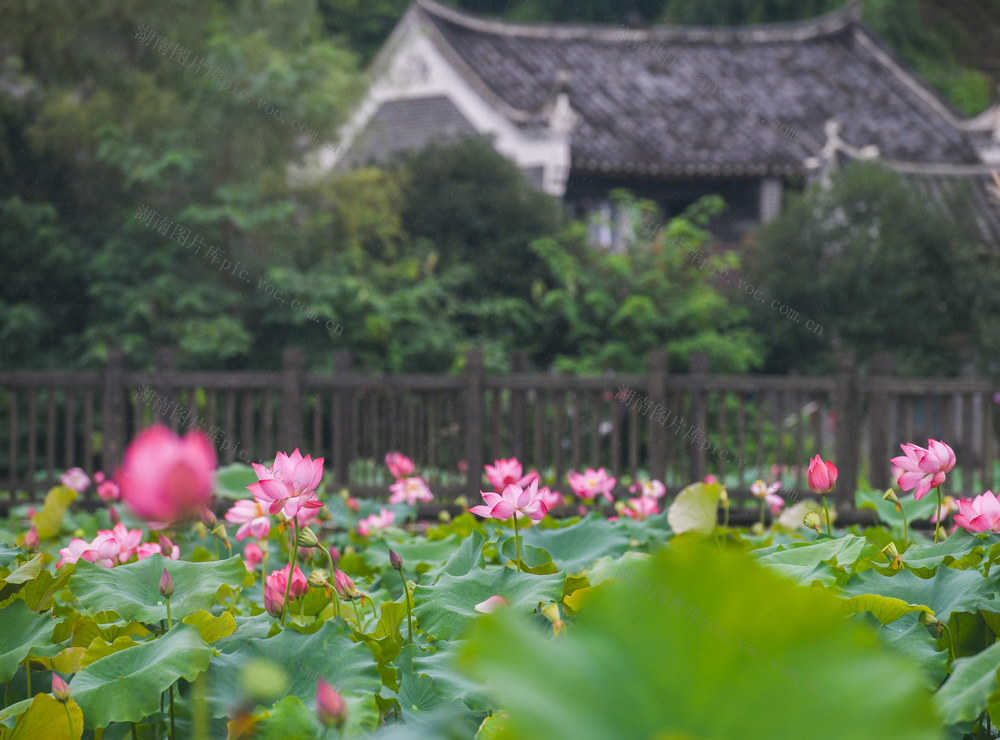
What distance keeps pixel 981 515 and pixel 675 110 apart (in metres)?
15.3

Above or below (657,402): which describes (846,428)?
below

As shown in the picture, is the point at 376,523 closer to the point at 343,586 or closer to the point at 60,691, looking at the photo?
the point at 343,586

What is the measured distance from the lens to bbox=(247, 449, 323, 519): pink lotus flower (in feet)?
4.00

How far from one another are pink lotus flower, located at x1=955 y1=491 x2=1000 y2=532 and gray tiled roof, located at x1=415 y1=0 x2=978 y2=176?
1237cm

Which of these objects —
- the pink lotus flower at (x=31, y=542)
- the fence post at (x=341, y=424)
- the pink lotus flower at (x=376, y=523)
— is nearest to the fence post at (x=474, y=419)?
the fence post at (x=341, y=424)

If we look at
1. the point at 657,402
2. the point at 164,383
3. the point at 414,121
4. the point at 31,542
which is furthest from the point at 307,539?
the point at 414,121

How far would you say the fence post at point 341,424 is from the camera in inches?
266

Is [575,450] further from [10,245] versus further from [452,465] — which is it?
[10,245]

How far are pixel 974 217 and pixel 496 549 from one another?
476 inches

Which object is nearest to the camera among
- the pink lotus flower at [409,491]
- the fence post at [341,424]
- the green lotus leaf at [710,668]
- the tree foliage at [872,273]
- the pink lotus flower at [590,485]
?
the green lotus leaf at [710,668]

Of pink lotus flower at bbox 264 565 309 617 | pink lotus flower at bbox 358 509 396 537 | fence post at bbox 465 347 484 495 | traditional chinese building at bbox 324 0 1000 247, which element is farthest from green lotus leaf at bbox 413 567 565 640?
traditional chinese building at bbox 324 0 1000 247

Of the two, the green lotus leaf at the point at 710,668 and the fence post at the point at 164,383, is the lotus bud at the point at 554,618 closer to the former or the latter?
the green lotus leaf at the point at 710,668

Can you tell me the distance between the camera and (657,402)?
658 cm

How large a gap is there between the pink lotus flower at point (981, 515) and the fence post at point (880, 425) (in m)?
5.48
